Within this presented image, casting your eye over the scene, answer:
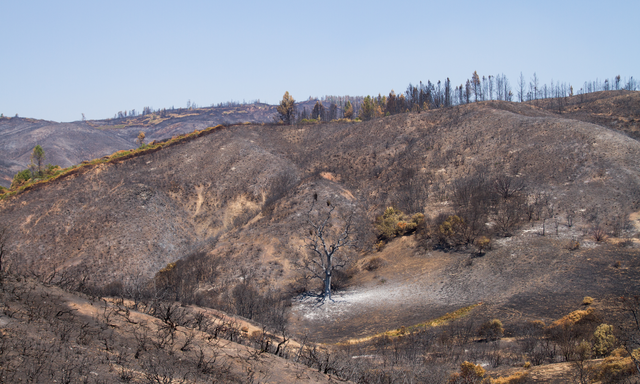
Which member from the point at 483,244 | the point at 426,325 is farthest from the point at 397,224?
the point at 426,325

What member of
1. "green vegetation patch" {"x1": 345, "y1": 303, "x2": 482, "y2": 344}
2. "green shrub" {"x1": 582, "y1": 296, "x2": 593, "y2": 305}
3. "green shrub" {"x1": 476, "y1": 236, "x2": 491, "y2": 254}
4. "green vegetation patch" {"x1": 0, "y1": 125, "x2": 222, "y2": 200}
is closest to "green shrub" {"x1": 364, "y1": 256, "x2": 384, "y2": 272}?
"green shrub" {"x1": 476, "y1": 236, "x2": 491, "y2": 254}

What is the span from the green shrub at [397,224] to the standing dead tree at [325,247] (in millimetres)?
3372

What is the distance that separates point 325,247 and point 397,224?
9.52m

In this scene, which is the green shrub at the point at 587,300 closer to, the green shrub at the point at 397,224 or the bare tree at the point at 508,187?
the green shrub at the point at 397,224

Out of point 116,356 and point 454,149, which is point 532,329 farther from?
point 454,149

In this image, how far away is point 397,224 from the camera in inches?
1423

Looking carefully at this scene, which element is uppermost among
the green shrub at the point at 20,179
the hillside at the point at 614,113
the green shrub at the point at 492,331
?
the hillside at the point at 614,113

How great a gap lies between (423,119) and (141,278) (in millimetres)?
49322

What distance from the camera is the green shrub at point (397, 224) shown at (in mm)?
35469

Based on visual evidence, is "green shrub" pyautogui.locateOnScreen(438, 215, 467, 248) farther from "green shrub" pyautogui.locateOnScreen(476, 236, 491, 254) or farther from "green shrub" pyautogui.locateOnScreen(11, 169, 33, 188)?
"green shrub" pyautogui.locateOnScreen(11, 169, 33, 188)

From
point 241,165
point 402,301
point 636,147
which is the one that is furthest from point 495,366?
point 241,165

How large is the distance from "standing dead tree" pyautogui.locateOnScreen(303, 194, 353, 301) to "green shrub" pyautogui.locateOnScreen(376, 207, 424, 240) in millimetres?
3372

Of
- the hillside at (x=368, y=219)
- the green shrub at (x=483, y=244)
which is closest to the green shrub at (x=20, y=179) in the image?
the hillside at (x=368, y=219)

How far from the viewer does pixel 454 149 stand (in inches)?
2010
